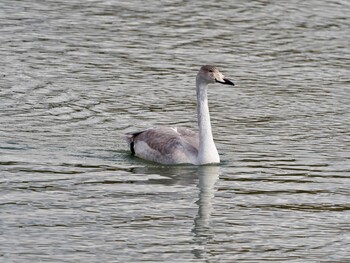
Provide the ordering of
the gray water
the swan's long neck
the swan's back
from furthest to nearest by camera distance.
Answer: the swan's back, the swan's long neck, the gray water

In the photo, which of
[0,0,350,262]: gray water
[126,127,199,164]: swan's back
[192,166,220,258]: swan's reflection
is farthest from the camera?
[126,127,199,164]: swan's back

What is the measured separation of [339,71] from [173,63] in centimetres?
270

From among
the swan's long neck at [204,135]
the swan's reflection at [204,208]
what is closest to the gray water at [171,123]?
the swan's reflection at [204,208]

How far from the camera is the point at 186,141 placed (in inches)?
637

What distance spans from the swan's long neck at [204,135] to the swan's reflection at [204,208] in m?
0.12

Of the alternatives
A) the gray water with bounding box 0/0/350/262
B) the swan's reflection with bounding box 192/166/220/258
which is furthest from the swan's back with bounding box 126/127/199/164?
the swan's reflection with bounding box 192/166/220/258

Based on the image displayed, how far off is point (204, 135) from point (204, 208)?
2614 mm

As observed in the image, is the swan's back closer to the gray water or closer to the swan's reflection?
the gray water

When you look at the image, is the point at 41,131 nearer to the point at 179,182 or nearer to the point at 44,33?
the point at 179,182

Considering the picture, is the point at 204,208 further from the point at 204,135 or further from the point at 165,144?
the point at 165,144

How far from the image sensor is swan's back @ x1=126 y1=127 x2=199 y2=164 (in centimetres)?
Result: 1581

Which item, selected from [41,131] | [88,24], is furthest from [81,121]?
[88,24]

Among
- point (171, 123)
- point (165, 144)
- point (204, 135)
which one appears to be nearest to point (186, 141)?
point (165, 144)

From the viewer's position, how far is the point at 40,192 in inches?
535
